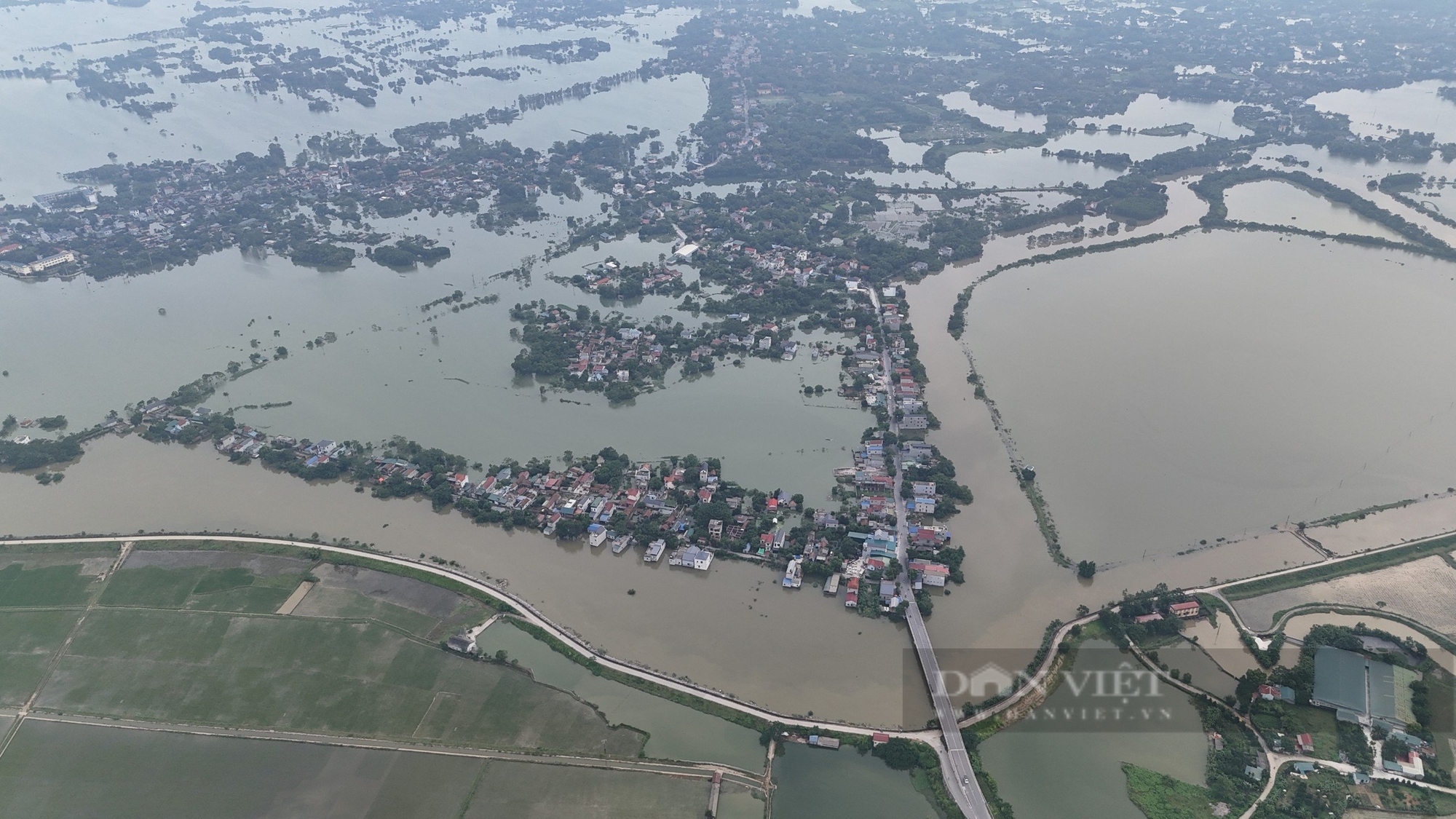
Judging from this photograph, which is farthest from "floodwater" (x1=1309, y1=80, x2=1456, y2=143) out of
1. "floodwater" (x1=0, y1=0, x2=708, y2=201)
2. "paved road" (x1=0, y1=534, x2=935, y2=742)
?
"paved road" (x1=0, y1=534, x2=935, y2=742)

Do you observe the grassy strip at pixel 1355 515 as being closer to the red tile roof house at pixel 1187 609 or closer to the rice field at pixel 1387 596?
the rice field at pixel 1387 596

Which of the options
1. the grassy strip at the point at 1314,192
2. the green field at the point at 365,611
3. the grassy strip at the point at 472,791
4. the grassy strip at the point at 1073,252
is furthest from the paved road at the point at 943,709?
the grassy strip at the point at 1314,192

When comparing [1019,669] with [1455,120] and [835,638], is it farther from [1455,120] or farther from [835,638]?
[1455,120]

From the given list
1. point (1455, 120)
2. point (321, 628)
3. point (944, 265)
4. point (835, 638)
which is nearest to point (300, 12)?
point (944, 265)

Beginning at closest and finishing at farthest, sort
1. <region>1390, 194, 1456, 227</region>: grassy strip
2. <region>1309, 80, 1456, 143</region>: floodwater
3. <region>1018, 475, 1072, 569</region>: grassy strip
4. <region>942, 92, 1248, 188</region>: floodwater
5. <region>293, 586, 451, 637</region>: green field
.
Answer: <region>293, 586, 451, 637</region>: green field → <region>1018, 475, 1072, 569</region>: grassy strip → <region>1390, 194, 1456, 227</region>: grassy strip → <region>942, 92, 1248, 188</region>: floodwater → <region>1309, 80, 1456, 143</region>: floodwater

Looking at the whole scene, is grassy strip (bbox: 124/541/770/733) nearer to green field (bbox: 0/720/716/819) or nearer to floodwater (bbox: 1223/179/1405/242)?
green field (bbox: 0/720/716/819)

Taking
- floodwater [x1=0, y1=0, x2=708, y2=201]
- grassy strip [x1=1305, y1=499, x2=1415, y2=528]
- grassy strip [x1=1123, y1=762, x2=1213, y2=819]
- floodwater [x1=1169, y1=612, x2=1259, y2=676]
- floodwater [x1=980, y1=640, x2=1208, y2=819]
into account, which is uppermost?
floodwater [x1=0, y1=0, x2=708, y2=201]
